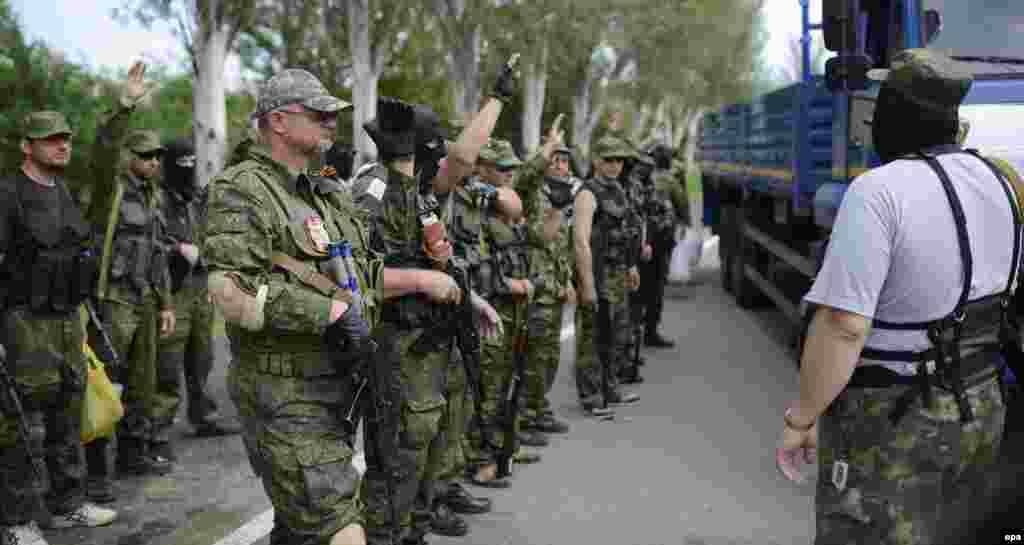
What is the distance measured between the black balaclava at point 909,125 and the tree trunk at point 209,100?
16.6 metres

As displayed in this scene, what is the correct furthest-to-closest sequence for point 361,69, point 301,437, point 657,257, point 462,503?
point 361,69 → point 657,257 → point 462,503 → point 301,437

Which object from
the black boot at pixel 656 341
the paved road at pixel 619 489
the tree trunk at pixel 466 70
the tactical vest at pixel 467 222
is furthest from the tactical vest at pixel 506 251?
the tree trunk at pixel 466 70

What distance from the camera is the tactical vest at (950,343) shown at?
2.80 meters

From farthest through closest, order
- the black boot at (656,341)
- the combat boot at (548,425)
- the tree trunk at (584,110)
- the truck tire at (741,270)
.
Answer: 1. the tree trunk at (584,110)
2. the truck tire at (741,270)
3. the black boot at (656,341)
4. the combat boot at (548,425)

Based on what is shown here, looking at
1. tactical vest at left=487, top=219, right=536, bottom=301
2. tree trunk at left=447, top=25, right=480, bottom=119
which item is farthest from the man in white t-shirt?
tree trunk at left=447, top=25, right=480, bottom=119

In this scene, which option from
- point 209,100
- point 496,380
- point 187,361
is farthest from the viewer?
point 209,100

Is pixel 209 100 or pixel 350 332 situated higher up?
pixel 209 100

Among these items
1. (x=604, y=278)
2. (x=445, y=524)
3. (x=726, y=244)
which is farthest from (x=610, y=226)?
(x=726, y=244)

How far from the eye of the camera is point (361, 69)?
20625 mm

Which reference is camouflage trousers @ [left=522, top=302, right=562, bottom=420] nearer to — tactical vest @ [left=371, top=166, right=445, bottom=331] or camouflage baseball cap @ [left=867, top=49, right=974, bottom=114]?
tactical vest @ [left=371, top=166, right=445, bottom=331]

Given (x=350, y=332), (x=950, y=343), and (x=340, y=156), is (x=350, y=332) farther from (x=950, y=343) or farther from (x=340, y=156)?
(x=340, y=156)

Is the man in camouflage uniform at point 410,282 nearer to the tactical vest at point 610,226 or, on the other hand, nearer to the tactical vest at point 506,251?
the tactical vest at point 506,251

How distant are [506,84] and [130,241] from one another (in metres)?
2.79

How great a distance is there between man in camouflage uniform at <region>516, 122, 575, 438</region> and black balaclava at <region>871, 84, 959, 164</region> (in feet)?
11.8
